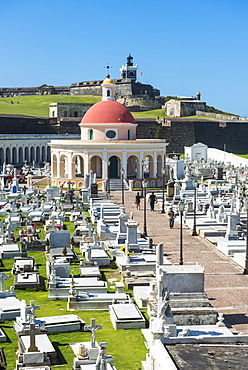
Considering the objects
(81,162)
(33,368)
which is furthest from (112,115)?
(33,368)

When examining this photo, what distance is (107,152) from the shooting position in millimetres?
45469

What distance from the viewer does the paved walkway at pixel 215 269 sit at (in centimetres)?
1488

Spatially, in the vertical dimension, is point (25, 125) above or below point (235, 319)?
above

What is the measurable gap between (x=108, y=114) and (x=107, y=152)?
12.1 ft

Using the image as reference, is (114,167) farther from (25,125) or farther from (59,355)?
(59,355)

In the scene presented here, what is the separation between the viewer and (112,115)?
47625 mm

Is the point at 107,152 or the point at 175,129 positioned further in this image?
the point at 175,129

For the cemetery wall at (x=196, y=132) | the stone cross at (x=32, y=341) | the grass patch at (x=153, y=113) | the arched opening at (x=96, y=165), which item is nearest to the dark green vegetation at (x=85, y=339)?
the stone cross at (x=32, y=341)

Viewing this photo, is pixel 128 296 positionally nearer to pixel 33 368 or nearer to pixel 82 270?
pixel 82 270

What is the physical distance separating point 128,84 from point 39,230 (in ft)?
267

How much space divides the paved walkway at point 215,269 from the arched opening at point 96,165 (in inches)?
662

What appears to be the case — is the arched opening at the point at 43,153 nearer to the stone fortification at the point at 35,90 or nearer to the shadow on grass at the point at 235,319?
the stone fortification at the point at 35,90

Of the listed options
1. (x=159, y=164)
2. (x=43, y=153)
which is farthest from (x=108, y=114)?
(x=43, y=153)

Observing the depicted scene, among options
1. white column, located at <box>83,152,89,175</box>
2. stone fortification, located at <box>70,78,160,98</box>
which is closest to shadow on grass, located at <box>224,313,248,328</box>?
white column, located at <box>83,152,89,175</box>
